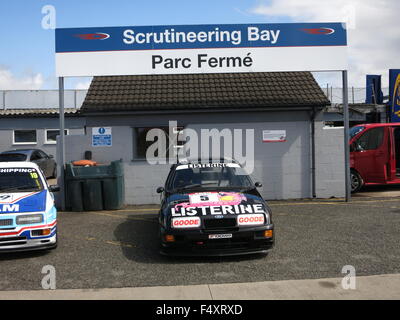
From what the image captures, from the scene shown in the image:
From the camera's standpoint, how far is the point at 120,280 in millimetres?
5469

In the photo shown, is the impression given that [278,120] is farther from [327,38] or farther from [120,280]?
[120,280]

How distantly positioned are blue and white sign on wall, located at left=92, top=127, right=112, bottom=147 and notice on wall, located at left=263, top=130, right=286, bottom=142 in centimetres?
441

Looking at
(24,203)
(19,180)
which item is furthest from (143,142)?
(24,203)

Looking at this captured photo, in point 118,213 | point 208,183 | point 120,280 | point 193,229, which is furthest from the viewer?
point 118,213

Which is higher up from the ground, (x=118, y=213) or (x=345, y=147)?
(x=345, y=147)

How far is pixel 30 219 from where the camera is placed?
6.46 m

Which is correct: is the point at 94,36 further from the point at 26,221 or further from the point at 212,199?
the point at 212,199

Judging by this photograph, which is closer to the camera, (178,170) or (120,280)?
(120,280)

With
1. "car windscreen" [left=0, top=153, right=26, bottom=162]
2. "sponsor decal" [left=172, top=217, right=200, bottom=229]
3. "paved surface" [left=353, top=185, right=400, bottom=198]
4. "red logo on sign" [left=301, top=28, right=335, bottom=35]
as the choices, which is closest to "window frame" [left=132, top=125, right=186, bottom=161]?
"red logo on sign" [left=301, top=28, right=335, bottom=35]

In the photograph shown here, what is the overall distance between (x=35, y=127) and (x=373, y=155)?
17649mm
